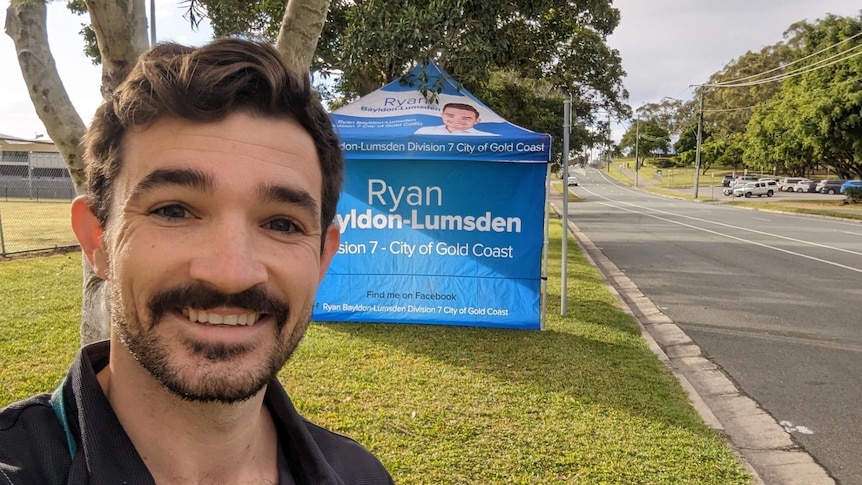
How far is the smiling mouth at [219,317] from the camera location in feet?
3.33

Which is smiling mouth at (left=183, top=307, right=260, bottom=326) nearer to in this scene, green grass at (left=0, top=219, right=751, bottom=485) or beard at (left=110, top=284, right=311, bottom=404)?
beard at (left=110, top=284, right=311, bottom=404)

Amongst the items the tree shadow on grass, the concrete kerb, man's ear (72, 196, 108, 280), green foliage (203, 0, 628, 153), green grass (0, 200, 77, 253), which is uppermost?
green foliage (203, 0, 628, 153)

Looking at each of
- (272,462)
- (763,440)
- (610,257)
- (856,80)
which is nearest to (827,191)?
(856,80)

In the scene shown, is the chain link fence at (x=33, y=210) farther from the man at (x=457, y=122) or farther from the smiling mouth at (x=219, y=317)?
the smiling mouth at (x=219, y=317)

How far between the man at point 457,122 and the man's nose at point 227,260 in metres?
4.90

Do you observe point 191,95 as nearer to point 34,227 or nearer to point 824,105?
point 34,227

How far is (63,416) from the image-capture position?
982mm

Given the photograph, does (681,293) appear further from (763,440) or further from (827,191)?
(827,191)

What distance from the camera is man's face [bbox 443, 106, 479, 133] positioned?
590 centimetres

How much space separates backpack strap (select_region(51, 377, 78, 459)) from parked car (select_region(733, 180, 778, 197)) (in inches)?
1926

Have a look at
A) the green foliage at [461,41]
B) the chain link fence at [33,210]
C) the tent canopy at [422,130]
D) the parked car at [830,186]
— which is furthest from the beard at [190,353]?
the parked car at [830,186]

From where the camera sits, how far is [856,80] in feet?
99.2

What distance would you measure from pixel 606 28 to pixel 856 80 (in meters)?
27.0

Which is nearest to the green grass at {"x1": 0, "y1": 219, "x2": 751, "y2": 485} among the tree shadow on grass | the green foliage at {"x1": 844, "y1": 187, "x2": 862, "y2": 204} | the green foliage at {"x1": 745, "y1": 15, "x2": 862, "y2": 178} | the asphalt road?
the tree shadow on grass
